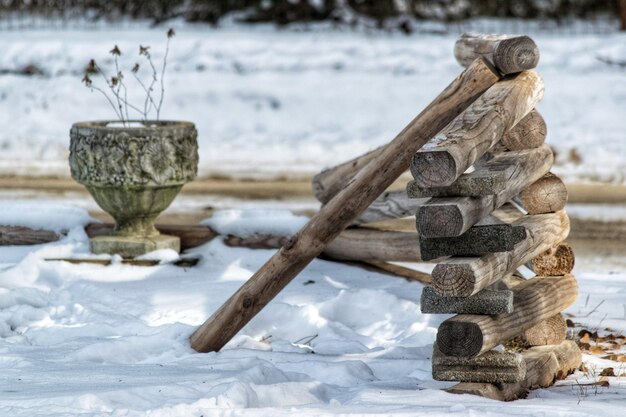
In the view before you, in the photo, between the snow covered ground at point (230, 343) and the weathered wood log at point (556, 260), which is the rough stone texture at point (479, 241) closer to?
the snow covered ground at point (230, 343)

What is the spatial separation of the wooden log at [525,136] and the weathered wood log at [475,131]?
129 millimetres

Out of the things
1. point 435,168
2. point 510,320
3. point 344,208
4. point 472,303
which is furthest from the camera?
point 344,208

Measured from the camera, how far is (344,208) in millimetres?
5504

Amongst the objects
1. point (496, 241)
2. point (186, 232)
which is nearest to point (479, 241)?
point (496, 241)

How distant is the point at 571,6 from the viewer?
19.1 m

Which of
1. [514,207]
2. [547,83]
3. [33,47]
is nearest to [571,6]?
[547,83]

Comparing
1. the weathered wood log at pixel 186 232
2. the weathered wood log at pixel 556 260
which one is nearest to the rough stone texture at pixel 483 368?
the weathered wood log at pixel 556 260

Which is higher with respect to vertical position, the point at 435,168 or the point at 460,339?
the point at 435,168

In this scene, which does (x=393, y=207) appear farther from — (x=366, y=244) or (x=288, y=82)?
(x=288, y=82)

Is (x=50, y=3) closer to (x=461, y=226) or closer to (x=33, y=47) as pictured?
(x=33, y=47)

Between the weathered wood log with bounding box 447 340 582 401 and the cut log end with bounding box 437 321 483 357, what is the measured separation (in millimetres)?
160

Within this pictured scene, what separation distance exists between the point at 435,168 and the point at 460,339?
2.51 feet

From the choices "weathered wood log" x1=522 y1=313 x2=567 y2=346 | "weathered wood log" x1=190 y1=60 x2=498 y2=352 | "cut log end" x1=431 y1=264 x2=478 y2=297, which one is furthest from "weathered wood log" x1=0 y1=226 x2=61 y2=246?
"cut log end" x1=431 y1=264 x2=478 y2=297

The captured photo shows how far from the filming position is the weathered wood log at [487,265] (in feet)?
15.5
